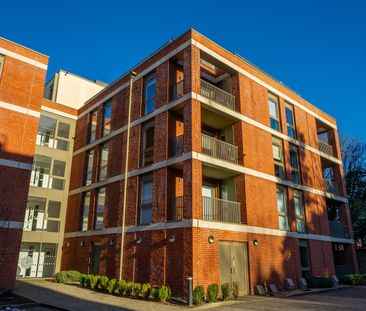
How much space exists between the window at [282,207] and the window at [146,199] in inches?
286

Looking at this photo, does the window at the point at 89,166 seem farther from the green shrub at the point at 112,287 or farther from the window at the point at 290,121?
the window at the point at 290,121

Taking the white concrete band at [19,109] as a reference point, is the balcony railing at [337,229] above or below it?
below

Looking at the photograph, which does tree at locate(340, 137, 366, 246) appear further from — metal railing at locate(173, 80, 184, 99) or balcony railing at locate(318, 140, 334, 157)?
metal railing at locate(173, 80, 184, 99)

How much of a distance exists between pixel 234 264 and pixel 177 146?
612 centimetres

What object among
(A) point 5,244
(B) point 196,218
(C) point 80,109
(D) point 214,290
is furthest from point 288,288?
(C) point 80,109

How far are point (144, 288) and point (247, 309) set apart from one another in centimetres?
430

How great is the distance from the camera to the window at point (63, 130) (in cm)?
2486

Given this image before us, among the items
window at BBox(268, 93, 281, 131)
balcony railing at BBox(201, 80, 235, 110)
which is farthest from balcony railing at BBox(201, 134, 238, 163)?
window at BBox(268, 93, 281, 131)

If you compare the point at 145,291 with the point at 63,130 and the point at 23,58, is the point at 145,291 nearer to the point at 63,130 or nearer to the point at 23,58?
the point at 23,58

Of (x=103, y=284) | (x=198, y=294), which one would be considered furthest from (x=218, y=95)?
(x=103, y=284)

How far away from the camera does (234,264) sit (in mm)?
14672

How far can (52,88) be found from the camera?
27.7 m

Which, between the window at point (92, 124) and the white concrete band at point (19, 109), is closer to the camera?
the white concrete band at point (19, 109)

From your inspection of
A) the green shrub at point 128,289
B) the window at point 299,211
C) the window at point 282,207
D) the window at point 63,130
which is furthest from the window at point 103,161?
the window at point 299,211
